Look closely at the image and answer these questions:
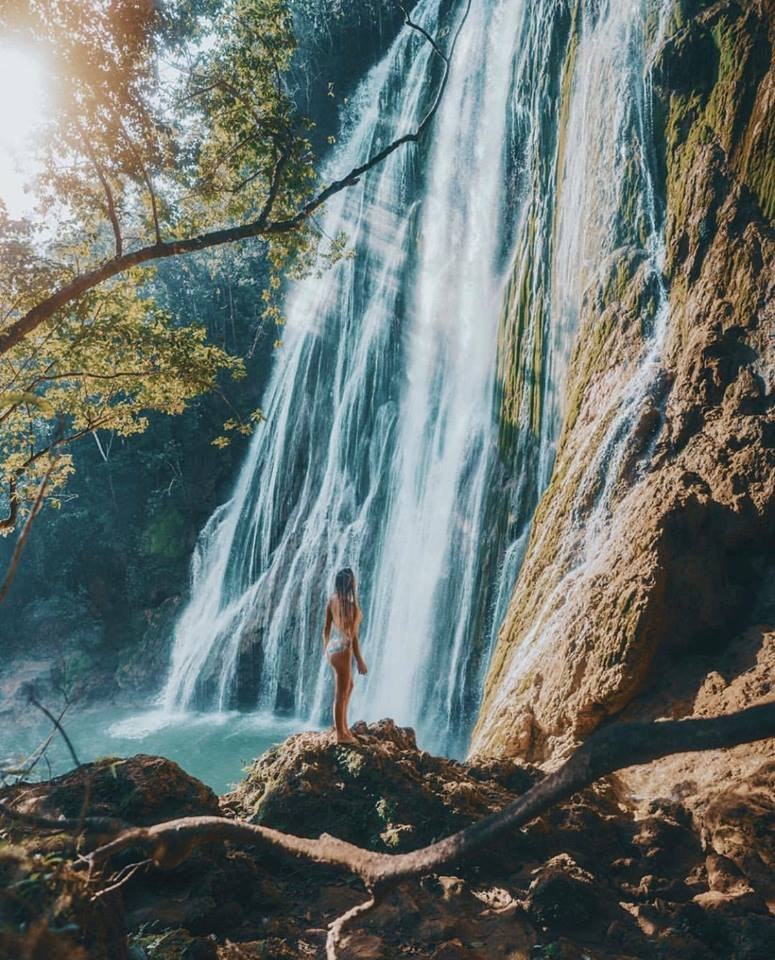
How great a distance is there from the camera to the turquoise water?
13141mm

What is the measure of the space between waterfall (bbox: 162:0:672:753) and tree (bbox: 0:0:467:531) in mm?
5346

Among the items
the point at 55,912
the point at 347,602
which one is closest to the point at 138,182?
the point at 347,602

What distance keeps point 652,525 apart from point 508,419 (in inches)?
265

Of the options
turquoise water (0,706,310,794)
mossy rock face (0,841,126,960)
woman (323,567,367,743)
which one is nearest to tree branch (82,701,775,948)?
mossy rock face (0,841,126,960)

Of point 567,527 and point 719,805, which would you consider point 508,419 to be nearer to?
point 567,527

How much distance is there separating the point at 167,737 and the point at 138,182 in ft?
41.9

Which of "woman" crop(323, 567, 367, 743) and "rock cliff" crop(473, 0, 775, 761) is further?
"rock cliff" crop(473, 0, 775, 761)

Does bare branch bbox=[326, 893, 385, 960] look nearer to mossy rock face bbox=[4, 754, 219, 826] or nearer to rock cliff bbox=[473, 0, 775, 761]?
mossy rock face bbox=[4, 754, 219, 826]

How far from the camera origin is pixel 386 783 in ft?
14.8

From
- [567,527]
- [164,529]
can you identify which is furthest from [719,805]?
[164,529]

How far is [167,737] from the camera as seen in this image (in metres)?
15.1

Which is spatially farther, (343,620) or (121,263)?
(121,263)

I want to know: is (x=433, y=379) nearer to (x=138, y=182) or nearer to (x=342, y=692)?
(x=138, y=182)

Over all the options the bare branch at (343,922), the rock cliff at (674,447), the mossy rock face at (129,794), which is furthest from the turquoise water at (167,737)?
the bare branch at (343,922)
